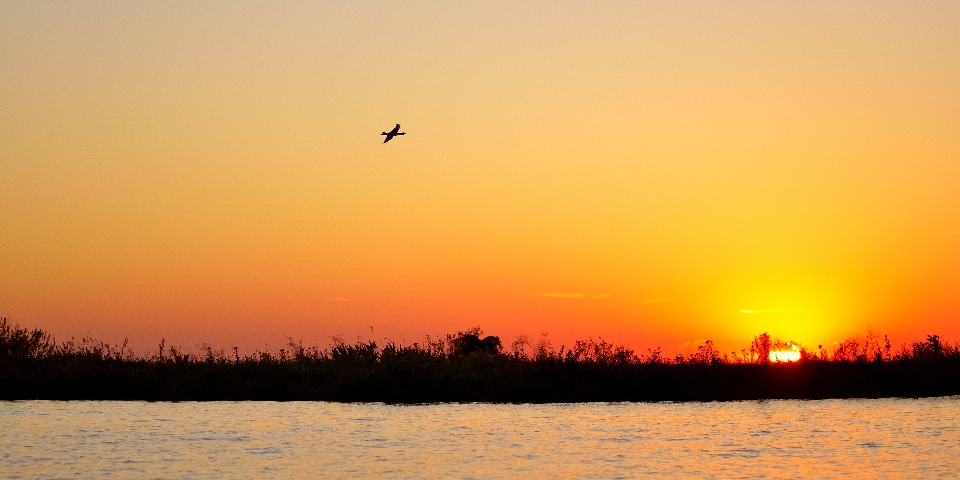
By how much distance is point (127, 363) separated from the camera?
1550 inches

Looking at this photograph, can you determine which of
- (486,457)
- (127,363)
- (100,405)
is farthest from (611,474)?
(127,363)

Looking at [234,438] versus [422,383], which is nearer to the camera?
[234,438]

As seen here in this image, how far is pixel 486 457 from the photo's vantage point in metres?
23.6

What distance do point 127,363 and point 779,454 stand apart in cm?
2497

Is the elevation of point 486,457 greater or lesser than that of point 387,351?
lesser

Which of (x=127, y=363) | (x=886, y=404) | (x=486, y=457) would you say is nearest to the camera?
(x=486, y=457)

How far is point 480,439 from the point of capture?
2623 centimetres

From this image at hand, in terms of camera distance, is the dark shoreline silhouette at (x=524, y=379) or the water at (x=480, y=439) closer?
the water at (x=480, y=439)

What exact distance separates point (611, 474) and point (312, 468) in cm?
614

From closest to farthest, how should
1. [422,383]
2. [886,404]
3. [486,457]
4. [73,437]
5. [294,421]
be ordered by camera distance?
[486,457] < [73,437] < [294,421] < [886,404] < [422,383]

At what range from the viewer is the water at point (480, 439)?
72.3 ft

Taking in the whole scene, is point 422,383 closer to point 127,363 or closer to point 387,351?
point 387,351

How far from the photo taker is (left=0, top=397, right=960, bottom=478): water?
22031 mm

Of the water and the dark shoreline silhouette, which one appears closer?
the water
